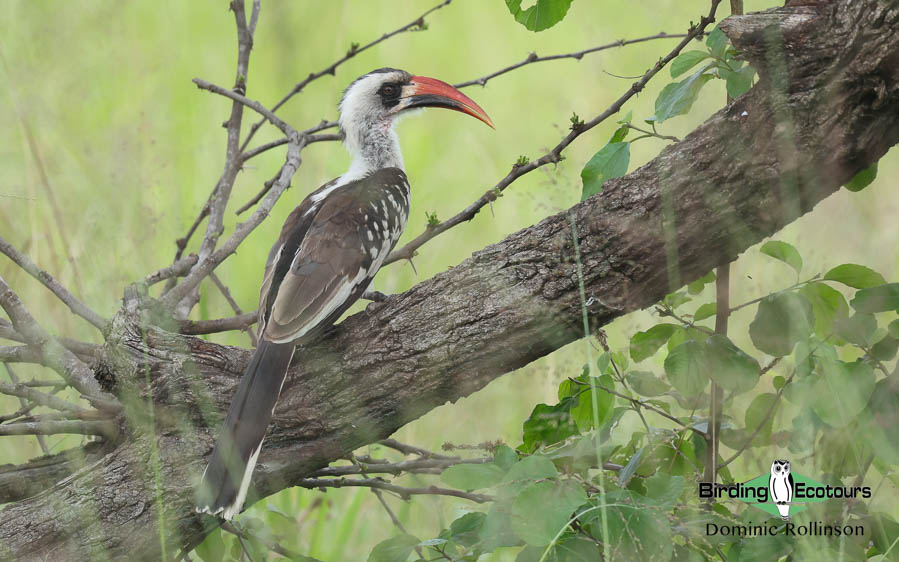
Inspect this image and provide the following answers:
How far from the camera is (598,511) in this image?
1.77 meters

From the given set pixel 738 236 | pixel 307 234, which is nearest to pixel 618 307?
pixel 738 236

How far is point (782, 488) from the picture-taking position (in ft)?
6.33

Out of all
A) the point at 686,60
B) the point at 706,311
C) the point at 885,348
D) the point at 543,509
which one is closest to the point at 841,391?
the point at 885,348

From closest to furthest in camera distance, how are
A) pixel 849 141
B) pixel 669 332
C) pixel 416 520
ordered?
pixel 849 141 < pixel 669 332 < pixel 416 520

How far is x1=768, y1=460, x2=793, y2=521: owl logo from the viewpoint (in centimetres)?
188

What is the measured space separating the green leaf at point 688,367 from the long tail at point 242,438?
1.01m

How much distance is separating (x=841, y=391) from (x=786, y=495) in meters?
0.31

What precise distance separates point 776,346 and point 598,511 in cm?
61

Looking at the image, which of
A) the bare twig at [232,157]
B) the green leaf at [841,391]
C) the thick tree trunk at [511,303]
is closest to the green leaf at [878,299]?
the green leaf at [841,391]

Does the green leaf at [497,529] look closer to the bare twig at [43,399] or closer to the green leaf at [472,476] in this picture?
the green leaf at [472,476]

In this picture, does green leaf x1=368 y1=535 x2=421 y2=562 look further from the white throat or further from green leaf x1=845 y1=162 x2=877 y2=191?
the white throat

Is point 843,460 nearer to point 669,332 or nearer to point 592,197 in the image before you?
point 669,332

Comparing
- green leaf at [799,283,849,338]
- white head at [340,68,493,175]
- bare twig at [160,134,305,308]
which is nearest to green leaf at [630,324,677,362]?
green leaf at [799,283,849,338]

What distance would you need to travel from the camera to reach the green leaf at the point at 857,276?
76.4 inches
